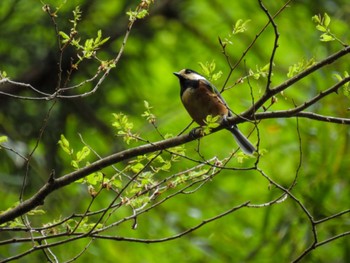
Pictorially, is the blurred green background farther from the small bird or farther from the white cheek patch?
the small bird

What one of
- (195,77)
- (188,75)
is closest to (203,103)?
(195,77)

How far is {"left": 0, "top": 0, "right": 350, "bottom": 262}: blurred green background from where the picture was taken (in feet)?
17.5

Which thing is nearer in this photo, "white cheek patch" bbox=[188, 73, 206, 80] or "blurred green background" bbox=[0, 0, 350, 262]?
"white cheek patch" bbox=[188, 73, 206, 80]

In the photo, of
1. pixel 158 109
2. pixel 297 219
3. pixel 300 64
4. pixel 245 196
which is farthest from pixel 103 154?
pixel 300 64

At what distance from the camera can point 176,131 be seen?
19.4 feet

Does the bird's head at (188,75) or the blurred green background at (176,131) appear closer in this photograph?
the bird's head at (188,75)

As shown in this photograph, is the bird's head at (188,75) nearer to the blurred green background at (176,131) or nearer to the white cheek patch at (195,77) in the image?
the white cheek patch at (195,77)

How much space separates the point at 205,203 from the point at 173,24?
1600 mm

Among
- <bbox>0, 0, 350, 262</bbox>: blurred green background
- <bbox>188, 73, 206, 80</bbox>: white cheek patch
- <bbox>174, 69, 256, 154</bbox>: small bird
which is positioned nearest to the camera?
<bbox>174, 69, 256, 154</bbox>: small bird

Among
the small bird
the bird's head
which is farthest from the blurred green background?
the small bird

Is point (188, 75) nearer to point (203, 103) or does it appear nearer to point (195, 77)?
point (195, 77)

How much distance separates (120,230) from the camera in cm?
572

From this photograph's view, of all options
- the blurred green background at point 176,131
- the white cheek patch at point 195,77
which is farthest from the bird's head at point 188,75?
the blurred green background at point 176,131

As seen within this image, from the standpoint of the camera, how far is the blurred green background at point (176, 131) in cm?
535
